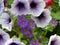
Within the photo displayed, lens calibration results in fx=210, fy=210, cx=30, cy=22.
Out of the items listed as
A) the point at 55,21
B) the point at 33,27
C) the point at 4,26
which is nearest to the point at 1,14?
the point at 4,26

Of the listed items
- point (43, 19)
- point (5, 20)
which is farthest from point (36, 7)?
point (5, 20)

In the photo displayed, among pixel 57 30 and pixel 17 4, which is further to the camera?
pixel 57 30

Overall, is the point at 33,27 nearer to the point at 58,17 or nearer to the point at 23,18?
the point at 23,18

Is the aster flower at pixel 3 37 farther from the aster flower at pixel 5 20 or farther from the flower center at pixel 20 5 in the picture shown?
the flower center at pixel 20 5

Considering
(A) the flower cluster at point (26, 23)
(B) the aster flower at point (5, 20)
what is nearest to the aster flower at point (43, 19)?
(A) the flower cluster at point (26, 23)

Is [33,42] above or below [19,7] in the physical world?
below

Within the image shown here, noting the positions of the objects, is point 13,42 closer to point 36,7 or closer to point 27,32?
point 27,32
